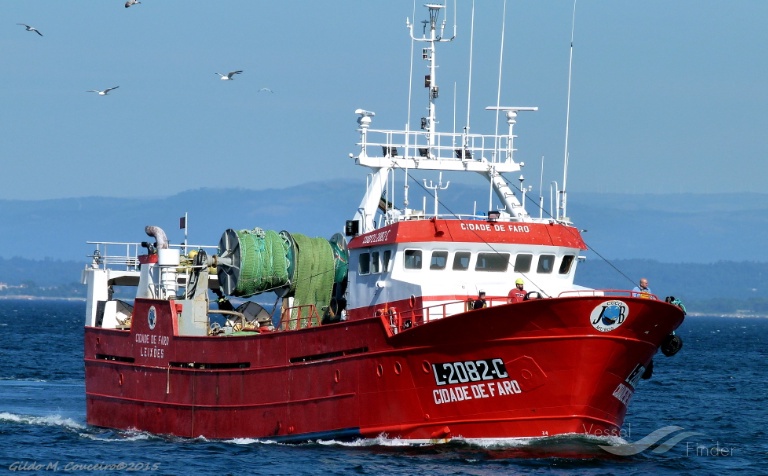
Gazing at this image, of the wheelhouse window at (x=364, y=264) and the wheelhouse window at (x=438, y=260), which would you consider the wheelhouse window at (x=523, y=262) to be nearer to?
the wheelhouse window at (x=438, y=260)

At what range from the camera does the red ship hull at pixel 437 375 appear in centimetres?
2397

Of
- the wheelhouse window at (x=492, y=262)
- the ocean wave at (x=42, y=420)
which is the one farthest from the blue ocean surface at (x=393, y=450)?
the wheelhouse window at (x=492, y=262)

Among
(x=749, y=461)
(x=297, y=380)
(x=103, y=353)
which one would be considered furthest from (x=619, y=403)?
(x=103, y=353)

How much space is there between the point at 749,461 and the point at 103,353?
15902 millimetres

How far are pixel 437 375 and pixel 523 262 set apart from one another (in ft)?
12.3

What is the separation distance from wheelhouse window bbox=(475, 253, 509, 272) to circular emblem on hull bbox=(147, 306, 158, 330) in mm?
8364

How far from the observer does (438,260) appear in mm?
26969

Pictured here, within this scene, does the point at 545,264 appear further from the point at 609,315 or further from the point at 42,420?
the point at 42,420

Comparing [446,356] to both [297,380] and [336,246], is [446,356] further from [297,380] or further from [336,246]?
[336,246]

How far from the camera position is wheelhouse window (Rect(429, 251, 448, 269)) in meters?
26.9

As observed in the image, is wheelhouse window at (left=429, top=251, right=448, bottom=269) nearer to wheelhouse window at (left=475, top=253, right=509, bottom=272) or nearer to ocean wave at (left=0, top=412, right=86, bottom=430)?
wheelhouse window at (left=475, top=253, right=509, bottom=272)

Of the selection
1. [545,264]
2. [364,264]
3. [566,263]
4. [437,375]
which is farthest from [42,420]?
[566,263]

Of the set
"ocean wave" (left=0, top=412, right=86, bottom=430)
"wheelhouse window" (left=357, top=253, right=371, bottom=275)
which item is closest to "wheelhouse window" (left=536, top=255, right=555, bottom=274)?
"wheelhouse window" (left=357, top=253, right=371, bottom=275)

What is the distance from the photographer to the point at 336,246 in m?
32.4
